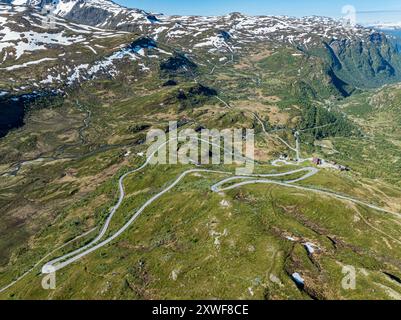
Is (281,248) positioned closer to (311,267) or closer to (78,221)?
(311,267)

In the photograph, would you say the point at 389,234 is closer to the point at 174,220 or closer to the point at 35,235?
the point at 174,220

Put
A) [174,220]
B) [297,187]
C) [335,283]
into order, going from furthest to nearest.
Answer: [297,187] → [174,220] → [335,283]

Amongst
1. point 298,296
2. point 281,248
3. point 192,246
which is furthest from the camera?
point 192,246

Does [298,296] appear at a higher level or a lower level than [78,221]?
higher
